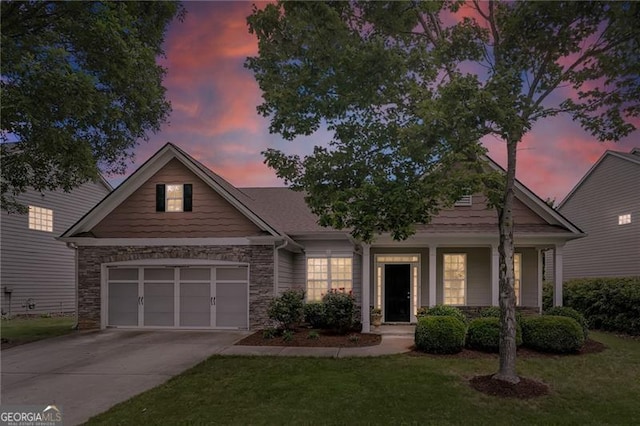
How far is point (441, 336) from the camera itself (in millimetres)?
10969

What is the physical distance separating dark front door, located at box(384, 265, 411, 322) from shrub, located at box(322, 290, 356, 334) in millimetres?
2050

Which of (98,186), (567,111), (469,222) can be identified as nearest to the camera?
(567,111)

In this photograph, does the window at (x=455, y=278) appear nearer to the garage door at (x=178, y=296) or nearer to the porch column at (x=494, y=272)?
the porch column at (x=494, y=272)

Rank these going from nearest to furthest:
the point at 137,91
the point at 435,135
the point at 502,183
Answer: the point at 435,135 → the point at 502,183 → the point at 137,91

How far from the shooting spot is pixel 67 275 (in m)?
24.1

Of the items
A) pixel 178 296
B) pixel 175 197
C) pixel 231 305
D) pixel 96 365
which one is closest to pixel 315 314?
pixel 231 305

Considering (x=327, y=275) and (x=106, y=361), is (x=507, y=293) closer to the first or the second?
(x=106, y=361)

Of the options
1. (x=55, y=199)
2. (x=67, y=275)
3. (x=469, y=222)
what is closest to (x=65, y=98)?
(x=469, y=222)

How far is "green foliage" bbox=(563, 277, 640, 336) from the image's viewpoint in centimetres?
1488

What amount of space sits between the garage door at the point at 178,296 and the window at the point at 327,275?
282 centimetres

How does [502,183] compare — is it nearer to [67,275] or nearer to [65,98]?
[65,98]

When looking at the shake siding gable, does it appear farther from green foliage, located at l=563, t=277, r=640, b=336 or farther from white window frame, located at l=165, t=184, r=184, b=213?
green foliage, located at l=563, t=277, r=640, b=336

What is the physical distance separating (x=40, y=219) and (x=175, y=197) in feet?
35.2

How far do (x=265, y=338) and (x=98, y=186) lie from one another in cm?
1800
